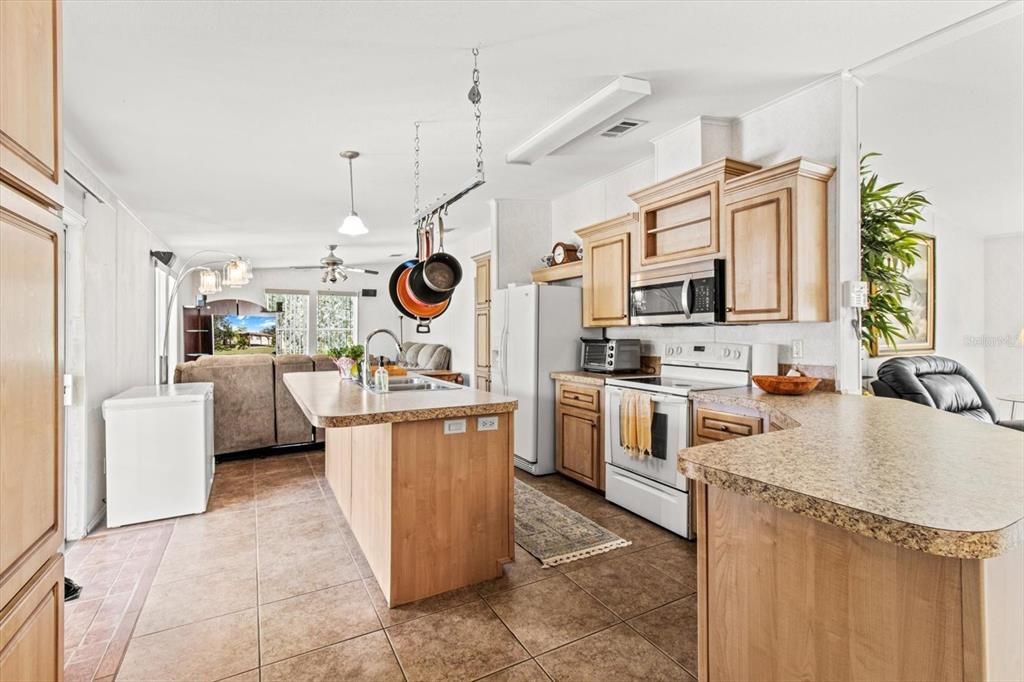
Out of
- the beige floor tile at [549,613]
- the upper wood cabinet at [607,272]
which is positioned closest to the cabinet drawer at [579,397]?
the upper wood cabinet at [607,272]

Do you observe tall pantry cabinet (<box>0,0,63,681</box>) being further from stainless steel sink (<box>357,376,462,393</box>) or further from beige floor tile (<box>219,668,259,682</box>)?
stainless steel sink (<box>357,376,462,393</box>)

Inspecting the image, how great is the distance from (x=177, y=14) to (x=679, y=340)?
3.42m

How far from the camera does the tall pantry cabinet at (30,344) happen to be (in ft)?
2.81

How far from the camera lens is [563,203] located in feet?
17.2

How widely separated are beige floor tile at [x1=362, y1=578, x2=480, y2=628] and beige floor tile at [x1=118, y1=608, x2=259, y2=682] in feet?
1.65

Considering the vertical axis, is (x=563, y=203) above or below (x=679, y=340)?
above

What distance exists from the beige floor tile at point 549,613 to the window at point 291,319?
27.8 feet

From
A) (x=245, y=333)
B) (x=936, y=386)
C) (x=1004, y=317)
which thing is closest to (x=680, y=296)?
(x=936, y=386)

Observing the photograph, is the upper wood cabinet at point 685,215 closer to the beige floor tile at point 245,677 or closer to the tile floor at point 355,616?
the tile floor at point 355,616

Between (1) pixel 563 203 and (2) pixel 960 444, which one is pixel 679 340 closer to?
(1) pixel 563 203

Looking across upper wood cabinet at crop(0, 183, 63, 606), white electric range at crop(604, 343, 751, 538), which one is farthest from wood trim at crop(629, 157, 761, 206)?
upper wood cabinet at crop(0, 183, 63, 606)

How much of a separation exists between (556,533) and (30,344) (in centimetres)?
276

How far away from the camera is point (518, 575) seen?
2.64 meters

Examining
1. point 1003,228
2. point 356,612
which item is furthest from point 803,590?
point 1003,228
